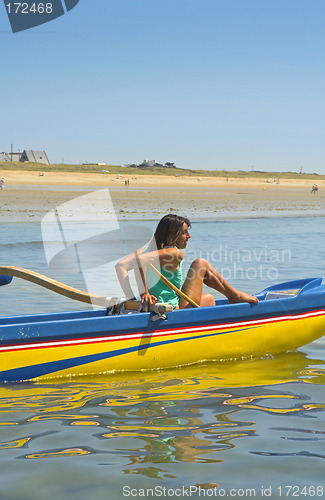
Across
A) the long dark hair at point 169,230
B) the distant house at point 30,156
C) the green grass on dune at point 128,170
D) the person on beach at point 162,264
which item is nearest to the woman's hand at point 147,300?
the person on beach at point 162,264

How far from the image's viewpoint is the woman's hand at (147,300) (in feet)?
19.6

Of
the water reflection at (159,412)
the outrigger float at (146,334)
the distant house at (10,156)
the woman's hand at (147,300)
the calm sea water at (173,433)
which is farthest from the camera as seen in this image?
the distant house at (10,156)

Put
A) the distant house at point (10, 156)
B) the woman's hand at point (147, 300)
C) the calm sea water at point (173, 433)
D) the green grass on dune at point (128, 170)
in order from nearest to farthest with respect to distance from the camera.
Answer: the calm sea water at point (173, 433) → the woman's hand at point (147, 300) → the green grass on dune at point (128, 170) → the distant house at point (10, 156)

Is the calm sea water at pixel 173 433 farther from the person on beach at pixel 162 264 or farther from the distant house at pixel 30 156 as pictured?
the distant house at pixel 30 156

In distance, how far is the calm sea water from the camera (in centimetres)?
364

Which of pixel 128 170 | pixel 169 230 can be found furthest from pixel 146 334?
pixel 128 170

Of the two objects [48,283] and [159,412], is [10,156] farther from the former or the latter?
[159,412]

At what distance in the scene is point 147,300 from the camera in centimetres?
599

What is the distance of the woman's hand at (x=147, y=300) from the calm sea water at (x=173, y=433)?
0.69 meters

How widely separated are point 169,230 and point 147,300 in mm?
705

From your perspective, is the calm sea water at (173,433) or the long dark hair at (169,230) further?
the long dark hair at (169,230)

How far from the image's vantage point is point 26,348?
220 inches

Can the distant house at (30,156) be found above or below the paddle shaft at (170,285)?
above

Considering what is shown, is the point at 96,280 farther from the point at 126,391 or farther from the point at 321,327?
the point at 126,391
